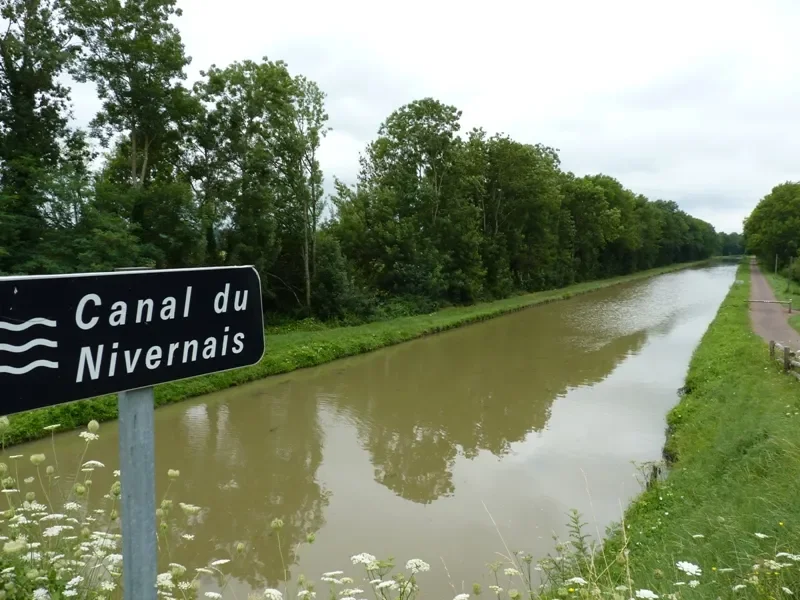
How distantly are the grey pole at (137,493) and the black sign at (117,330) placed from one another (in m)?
0.09

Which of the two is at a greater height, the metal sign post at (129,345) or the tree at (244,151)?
the tree at (244,151)

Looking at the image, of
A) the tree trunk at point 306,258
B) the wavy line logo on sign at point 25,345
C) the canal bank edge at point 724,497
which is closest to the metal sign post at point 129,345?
the wavy line logo on sign at point 25,345

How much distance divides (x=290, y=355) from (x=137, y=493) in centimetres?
1343

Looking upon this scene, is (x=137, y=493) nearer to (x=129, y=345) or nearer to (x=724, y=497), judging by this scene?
(x=129, y=345)

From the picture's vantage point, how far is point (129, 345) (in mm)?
1518

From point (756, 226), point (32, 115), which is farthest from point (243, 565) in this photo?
point (756, 226)

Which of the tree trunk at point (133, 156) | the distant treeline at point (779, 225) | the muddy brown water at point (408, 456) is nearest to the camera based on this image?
the muddy brown water at point (408, 456)

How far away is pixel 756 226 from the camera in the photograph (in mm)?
56719

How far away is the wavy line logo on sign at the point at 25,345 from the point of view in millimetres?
1295

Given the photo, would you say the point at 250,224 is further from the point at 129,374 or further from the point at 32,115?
the point at 129,374

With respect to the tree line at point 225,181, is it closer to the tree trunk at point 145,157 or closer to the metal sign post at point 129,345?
the tree trunk at point 145,157

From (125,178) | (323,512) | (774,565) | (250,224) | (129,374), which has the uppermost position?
(125,178)

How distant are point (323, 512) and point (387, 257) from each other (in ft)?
61.8

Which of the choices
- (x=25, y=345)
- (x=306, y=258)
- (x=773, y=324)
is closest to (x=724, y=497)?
(x=25, y=345)
